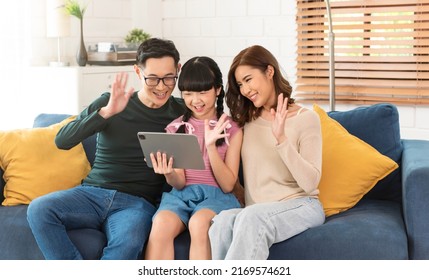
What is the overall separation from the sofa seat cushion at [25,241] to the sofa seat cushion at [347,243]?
2.10 ft

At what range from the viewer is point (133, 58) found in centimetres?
491

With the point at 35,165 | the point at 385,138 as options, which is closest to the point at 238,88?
the point at 385,138

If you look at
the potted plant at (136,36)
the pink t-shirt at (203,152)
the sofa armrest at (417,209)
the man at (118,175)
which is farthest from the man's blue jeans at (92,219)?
the potted plant at (136,36)

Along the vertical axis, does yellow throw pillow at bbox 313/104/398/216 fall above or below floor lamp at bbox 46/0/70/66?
below

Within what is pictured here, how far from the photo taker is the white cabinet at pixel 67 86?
14.4 feet

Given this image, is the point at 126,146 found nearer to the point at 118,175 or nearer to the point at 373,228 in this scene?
the point at 118,175

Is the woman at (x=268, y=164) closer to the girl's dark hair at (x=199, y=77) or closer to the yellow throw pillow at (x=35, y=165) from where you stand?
the girl's dark hair at (x=199, y=77)

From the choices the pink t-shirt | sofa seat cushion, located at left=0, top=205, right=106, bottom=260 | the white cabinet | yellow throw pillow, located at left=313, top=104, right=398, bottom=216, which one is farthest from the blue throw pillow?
the white cabinet

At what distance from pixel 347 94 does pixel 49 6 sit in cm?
197

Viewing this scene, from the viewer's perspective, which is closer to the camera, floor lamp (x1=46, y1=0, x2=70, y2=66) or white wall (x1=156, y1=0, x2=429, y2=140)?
→ floor lamp (x1=46, y1=0, x2=70, y2=66)

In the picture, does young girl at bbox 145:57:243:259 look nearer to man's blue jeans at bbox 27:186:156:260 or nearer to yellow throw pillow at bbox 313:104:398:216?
man's blue jeans at bbox 27:186:156:260

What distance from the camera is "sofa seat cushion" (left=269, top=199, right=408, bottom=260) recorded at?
2412mm

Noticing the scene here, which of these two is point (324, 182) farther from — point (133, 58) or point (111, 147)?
point (133, 58)

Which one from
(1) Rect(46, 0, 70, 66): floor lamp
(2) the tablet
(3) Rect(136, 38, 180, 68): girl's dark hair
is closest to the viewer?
(2) the tablet
